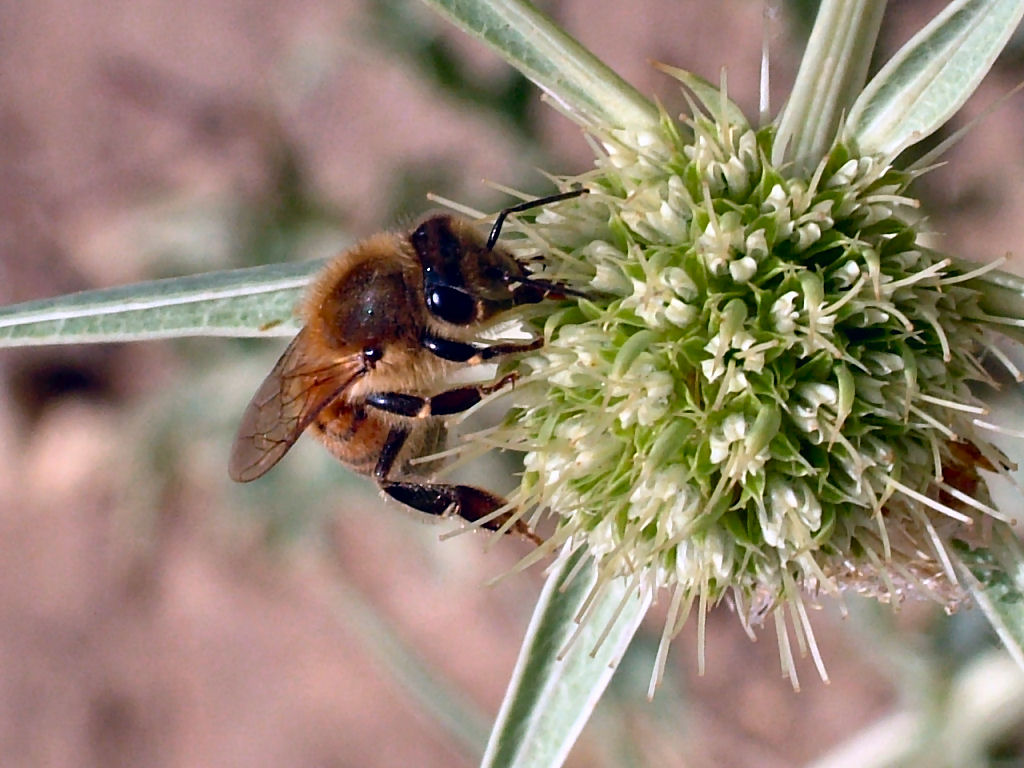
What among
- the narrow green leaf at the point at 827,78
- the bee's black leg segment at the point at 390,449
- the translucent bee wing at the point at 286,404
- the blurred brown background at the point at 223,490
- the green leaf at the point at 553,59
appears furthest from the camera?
the blurred brown background at the point at 223,490

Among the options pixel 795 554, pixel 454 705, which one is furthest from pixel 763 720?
pixel 795 554

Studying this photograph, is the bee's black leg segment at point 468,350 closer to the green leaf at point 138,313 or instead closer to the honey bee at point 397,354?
the honey bee at point 397,354

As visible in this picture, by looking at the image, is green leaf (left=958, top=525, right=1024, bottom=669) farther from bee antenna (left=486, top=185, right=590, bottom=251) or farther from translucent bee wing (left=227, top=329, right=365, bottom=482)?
translucent bee wing (left=227, top=329, right=365, bottom=482)

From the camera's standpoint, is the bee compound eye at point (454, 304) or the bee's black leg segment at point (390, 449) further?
the bee's black leg segment at point (390, 449)

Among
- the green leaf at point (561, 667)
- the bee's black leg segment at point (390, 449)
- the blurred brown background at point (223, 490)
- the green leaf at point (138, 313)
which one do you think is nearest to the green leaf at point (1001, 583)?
the green leaf at point (561, 667)

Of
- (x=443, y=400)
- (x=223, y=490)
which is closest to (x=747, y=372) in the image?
(x=443, y=400)

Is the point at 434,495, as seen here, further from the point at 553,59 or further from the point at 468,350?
the point at 553,59

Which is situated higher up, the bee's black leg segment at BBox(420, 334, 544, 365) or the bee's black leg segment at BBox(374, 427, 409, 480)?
the bee's black leg segment at BBox(420, 334, 544, 365)

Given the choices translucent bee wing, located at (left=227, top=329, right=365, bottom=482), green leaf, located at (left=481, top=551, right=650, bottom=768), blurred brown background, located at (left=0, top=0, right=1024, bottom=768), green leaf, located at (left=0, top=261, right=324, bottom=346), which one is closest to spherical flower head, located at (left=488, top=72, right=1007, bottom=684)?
green leaf, located at (left=481, top=551, right=650, bottom=768)
